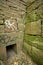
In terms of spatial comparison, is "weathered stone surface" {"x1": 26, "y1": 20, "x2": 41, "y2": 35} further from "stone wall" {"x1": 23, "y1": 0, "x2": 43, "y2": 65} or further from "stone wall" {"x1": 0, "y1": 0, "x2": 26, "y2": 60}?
"stone wall" {"x1": 0, "y1": 0, "x2": 26, "y2": 60}

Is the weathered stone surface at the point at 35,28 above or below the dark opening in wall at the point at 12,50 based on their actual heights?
above

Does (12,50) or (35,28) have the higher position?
(35,28)

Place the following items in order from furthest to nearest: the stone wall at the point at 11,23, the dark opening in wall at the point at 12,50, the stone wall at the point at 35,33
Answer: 1. the dark opening in wall at the point at 12,50
2. the stone wall at the point at 11,23
3. the stone wall at the point at 35,33

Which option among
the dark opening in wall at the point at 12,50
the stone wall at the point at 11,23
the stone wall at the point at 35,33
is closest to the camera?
the stone wall at the point at 35,33

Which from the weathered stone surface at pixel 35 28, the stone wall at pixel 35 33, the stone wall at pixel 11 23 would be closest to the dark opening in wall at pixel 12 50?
the stone wall at pixel 11 23

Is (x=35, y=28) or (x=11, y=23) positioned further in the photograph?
(x=11, y=23)

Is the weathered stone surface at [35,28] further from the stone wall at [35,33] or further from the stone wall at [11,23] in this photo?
the stone wall at [11,23]

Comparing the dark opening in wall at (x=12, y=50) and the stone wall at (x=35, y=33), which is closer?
the stone wall at (x=35, y=33)

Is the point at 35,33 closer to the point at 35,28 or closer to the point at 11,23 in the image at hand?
the point at 35,28

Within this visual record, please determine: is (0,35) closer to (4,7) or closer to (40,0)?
(4,7)

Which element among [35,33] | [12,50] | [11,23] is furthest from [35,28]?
[12,50]

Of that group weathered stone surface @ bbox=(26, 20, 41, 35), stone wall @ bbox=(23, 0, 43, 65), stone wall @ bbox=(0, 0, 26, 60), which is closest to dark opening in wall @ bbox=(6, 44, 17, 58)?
stone wall @ bbox=(0, 0, 26, 60)

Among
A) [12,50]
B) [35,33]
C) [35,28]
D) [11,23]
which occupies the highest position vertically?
[11,23]

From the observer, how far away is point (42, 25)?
5.84ft
